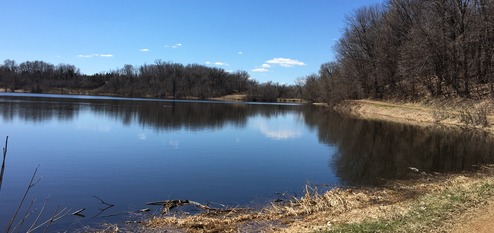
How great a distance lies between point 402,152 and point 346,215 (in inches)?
589

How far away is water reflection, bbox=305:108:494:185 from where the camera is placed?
17000mm

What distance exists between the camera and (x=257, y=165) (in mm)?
18047

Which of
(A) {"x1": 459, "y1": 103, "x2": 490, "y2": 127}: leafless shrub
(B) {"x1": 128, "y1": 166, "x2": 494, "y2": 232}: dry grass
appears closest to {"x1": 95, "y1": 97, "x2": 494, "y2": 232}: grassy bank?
(B) {"x1": 128, "y1": 166, "x2": 494, "y2": 232}: dry grass

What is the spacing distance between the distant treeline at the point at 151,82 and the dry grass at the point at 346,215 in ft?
515

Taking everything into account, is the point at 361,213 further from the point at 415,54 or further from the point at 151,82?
the point at 151,82

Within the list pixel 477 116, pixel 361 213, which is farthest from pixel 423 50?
pixel 361 213

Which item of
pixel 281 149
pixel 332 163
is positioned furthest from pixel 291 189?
pixel 281 149

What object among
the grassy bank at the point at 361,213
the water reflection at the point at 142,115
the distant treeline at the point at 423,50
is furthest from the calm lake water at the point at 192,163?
the distant treeline at the point at 423,50

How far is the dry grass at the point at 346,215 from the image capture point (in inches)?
313

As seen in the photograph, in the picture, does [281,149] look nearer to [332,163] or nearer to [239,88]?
[332,163]

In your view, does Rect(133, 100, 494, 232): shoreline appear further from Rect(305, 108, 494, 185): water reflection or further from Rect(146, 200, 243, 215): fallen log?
Rect(305, 108, 494, 185): water reflection

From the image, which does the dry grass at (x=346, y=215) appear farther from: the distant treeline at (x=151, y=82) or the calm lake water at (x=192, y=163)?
the distant treeline at (x=151, y=82)

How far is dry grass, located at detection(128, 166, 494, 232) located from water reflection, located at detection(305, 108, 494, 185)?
381 centimetres

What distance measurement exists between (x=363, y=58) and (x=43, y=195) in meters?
74.0
